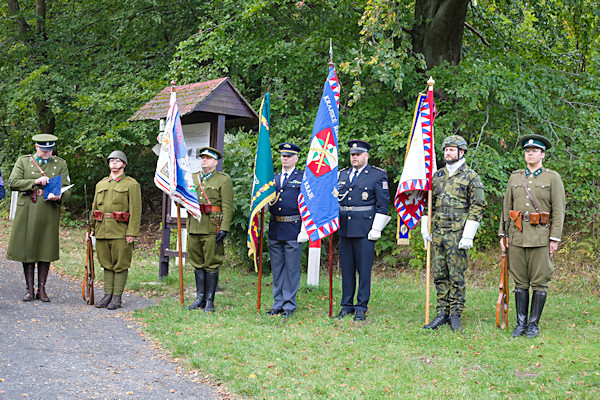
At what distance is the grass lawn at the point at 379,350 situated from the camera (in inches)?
190

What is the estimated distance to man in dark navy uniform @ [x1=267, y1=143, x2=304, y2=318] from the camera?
744cm

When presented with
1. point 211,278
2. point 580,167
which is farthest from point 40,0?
point 580,167

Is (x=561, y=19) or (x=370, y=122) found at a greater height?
(x=561, y=19)

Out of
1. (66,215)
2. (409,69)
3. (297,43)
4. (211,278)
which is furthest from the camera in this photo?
(66,215)

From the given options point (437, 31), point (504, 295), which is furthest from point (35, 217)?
point (437, 31)

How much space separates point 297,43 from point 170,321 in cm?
799

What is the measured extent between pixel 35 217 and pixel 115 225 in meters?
1.13

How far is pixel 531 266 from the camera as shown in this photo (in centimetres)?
647

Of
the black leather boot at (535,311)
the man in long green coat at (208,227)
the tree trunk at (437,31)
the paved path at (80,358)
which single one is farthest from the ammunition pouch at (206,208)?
the tree trunk at (437,31)

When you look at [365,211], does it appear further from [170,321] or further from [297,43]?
[297,43]

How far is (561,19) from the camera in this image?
44.4ft

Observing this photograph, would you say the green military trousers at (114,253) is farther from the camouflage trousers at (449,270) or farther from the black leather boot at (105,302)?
the camouflage trousers at (449,270)

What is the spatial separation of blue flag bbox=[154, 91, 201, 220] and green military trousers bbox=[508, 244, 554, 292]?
3722mm

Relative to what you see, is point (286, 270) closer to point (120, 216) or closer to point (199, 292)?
point (199, 292)
